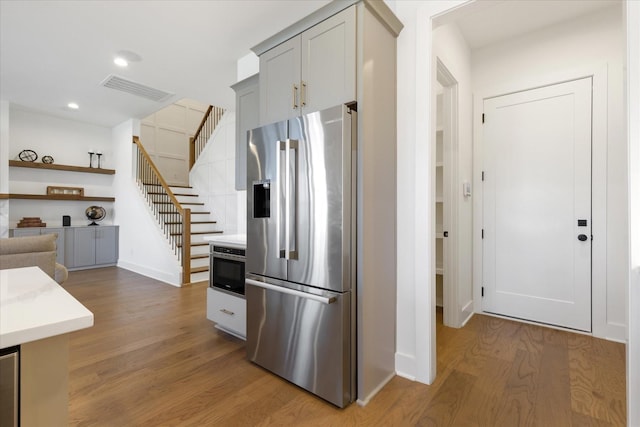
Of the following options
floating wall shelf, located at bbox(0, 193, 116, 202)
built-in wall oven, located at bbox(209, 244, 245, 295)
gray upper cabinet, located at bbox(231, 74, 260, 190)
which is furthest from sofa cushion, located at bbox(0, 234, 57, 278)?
floating wall shelf, located at bbox(0, 193, 116, 202)

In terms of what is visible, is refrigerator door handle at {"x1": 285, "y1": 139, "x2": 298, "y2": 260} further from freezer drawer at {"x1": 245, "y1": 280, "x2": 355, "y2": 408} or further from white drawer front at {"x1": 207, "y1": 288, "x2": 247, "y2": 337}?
white drawer front at {"x1": 207, "y1": 288, "x2": 247, "y2": 337}

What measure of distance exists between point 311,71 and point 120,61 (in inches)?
114

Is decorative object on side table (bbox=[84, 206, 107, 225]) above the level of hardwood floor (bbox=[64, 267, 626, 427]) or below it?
above

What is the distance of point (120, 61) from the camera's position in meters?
3.64

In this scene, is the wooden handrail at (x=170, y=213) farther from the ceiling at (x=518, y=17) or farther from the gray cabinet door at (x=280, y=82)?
the ceiling at (x=518, y=17)

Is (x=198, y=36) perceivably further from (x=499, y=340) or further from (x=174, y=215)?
(x=499, y=340)

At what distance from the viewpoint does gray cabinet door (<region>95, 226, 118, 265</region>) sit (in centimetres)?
616

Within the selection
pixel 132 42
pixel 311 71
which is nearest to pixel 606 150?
pixel 311 71

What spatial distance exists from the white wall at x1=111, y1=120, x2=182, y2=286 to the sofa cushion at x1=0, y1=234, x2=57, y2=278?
2320 millimetres

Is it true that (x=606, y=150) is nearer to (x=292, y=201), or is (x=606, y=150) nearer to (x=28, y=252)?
(x=292, y=201)

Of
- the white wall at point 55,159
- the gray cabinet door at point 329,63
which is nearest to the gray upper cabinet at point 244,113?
the gray cabinet door at point 329,63

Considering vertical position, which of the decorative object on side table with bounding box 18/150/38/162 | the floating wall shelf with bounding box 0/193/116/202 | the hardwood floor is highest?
the decorative object on side table with bounding box 18/150/38/162

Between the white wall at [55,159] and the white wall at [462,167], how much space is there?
22.1 ft

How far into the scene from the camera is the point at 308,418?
5.68 feet
